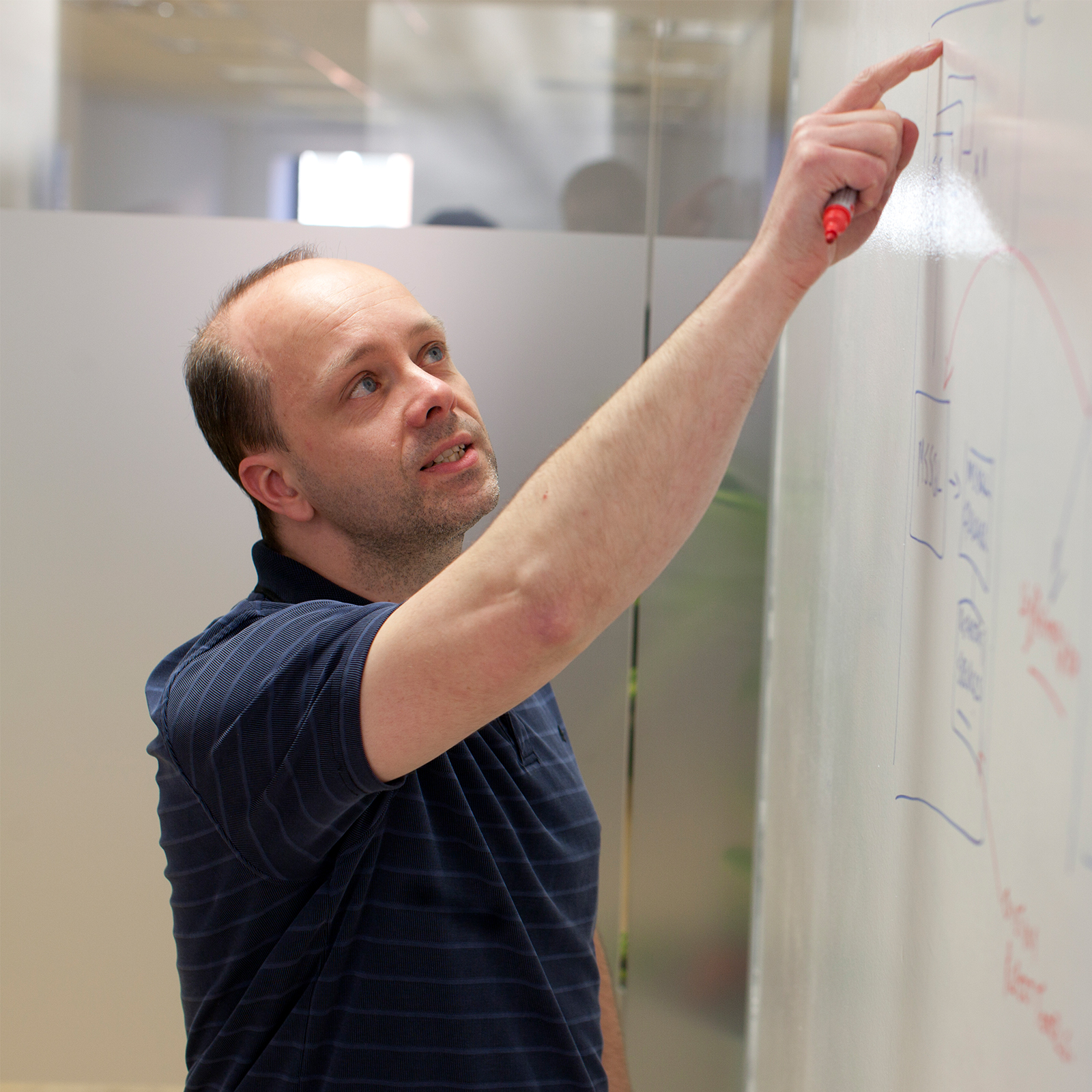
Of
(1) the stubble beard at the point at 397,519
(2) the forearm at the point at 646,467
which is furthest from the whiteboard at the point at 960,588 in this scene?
(1) the stubble beard at the point at 397,519

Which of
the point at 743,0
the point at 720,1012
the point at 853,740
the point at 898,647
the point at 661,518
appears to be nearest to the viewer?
the point at 661,518

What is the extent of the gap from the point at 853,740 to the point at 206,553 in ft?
3.48

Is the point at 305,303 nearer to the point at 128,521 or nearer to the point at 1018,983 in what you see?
the point at 128,521

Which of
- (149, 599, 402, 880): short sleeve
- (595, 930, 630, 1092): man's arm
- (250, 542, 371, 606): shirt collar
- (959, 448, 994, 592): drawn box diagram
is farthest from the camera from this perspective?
(595, 930, 630, 1092): man's arm

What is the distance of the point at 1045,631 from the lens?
20.6 inches

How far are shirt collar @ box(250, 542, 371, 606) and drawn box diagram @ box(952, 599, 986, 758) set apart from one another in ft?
1.85

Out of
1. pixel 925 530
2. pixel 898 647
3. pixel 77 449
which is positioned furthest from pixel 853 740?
pixel 77 449

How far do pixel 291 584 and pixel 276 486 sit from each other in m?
0.14

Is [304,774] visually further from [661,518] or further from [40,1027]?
[40,1027]

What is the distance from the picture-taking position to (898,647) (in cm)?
80

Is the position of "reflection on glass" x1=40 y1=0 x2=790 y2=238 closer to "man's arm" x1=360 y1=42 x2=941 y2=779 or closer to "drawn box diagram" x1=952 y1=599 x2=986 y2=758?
"man's arm" x1=360 y1=42 x2=941 y2=779

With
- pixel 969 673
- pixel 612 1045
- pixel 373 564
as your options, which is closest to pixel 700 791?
pixel 612 1045

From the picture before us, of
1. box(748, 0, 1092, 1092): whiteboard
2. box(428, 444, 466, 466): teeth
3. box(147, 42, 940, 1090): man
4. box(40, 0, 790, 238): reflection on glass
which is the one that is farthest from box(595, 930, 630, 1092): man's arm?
box(40, 0, 790, 238): reflection on glass

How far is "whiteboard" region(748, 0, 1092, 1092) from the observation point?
0.50 metres
